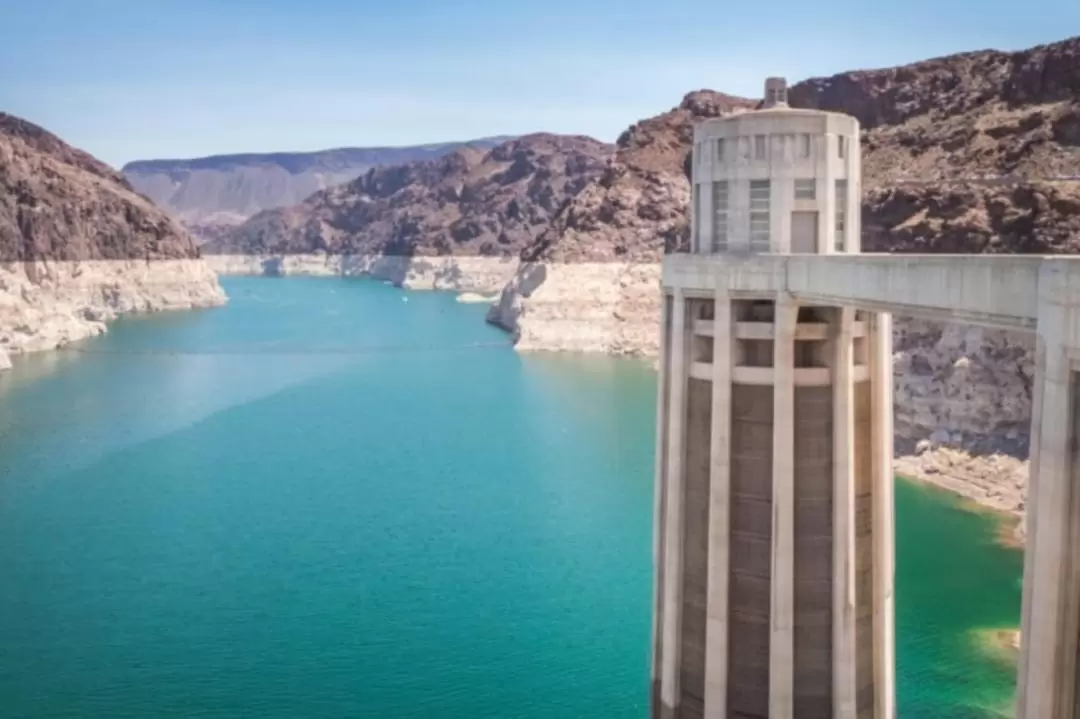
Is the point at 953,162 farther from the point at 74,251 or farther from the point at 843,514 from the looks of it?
the point at 74,251

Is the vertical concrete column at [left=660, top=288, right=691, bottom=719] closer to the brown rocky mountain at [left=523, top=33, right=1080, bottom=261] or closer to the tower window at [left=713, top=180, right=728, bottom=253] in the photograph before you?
the tower window at [left=713, top=180, right=728, bottom=253]

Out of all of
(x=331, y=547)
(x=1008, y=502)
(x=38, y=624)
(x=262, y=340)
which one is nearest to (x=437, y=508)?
(x=331, y=547)

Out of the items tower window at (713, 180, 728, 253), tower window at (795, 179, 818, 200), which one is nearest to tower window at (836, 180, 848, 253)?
tower window at (795, 179, 818, 200)

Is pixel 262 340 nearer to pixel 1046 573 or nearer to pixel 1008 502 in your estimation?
pixel 1008 502

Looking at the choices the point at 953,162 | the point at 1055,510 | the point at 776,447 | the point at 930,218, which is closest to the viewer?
the point at 1055,510

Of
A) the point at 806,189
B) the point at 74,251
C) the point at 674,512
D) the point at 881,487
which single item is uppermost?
the point at 74,251

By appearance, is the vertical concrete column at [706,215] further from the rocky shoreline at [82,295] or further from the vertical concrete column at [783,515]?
the rocky shoreline at [82,295]

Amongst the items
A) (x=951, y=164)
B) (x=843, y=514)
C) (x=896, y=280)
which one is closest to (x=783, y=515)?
(x=843, y=514)
